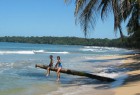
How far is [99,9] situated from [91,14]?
35cm

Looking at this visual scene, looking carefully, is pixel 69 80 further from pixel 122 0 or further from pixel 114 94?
pixel 122 0

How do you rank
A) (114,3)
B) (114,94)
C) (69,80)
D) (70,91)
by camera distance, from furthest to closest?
1. (69,80)
2. (70,91)
3. (114,94)
4. (114,3)

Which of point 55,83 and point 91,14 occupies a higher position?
point 91,14

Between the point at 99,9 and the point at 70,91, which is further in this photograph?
the point at 70,91

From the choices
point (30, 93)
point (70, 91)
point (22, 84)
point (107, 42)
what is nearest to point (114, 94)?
point (70, 91)

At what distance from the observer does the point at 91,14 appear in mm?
9047

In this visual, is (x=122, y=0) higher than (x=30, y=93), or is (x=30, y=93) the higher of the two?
(x=122, y=0)

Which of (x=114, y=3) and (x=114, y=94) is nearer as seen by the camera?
(x=114, y=3)

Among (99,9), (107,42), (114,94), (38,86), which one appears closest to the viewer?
(99,9)

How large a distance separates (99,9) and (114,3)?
674 millimetres

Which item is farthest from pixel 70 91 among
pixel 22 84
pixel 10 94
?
pixel 22 84

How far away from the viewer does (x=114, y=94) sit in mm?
11523

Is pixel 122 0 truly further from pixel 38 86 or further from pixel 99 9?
pixel 38 86

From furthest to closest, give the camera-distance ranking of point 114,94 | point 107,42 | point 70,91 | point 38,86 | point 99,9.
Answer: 1. point 107,42
2. point 38,86
3. point 70,91
4. point 114,94
5. point 99,9
